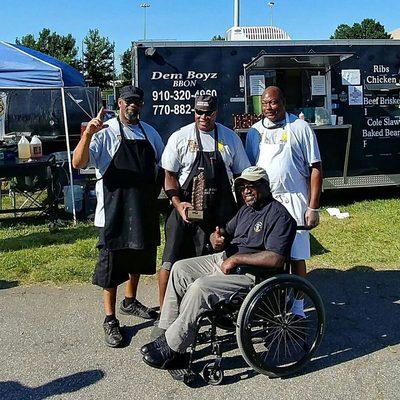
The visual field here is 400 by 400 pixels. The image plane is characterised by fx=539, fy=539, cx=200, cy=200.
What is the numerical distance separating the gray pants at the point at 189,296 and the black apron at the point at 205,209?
1.00ft

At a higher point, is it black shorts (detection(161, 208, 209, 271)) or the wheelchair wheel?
black shorts (detection(161, 208, 209, 271))

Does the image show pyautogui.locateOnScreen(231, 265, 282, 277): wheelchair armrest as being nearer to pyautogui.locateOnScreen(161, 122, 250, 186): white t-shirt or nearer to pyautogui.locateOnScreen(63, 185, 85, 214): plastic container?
pyautogui.locateOnScreen(161, 122, 250, 186): white t-shirt

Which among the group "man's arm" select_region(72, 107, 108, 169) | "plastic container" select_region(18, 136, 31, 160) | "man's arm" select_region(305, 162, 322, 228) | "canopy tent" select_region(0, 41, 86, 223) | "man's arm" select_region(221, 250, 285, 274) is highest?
"canopy tent" select_region(0, 41, 86, 223)

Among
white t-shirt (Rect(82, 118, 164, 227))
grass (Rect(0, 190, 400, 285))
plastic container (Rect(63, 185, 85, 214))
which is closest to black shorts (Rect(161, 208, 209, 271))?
white t-shirt (Rect(82, 118, 164, 227))

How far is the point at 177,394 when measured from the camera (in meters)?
3.21

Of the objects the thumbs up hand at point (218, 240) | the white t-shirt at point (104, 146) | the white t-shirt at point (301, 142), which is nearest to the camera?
the thumbs up hand at point (218, 240)

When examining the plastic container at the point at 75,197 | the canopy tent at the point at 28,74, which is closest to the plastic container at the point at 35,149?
the plastic container at the point at 75,197

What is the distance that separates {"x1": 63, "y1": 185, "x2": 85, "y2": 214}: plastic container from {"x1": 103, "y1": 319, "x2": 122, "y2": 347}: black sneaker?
167 inches

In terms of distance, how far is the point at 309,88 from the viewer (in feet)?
27.7

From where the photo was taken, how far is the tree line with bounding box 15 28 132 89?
43.8 metres

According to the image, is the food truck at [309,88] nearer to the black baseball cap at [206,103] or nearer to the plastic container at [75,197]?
the plastic container at [75,197]

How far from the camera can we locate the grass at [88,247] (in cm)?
563

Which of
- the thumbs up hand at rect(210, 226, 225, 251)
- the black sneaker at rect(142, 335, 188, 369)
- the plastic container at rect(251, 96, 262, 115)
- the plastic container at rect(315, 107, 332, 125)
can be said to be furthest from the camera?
the plastic container at rect(315, 107, 332, 125)

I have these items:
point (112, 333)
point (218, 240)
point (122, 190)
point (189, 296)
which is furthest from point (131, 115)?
point (112, 333)
